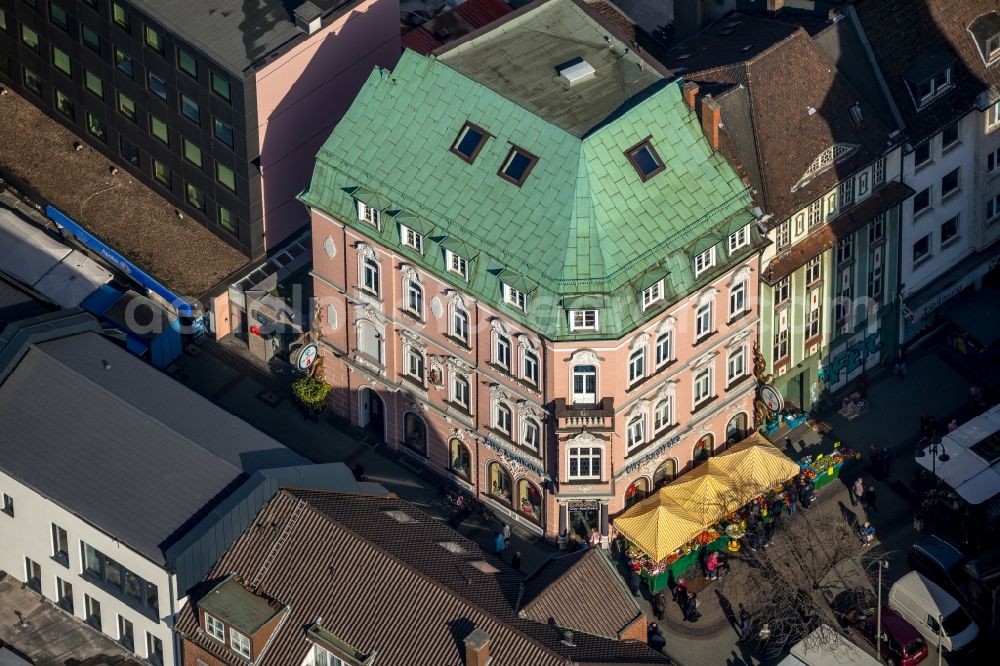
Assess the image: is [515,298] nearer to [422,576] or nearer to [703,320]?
[703,320]

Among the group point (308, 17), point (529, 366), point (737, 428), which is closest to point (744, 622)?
point (737, 428)

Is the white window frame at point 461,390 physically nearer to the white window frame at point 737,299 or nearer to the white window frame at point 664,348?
the white window frame at point 664,348

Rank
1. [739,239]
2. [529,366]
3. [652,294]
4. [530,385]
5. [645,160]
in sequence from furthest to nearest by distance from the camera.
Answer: [739,239] < [530,385] < [529,366] < [652,294] < [645,160]

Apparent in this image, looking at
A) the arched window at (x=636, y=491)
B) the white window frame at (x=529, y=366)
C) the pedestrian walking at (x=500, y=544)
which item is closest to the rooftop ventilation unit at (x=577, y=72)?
the white window frame at (x=529, y=366)

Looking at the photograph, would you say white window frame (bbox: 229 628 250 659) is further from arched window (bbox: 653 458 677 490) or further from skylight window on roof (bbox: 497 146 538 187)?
arched window (bbox: 653 458 677 490)

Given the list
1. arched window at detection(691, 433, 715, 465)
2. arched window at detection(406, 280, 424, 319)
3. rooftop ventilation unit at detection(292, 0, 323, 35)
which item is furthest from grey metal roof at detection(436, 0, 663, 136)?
arched window at detection(691, 433, 715, 465)
